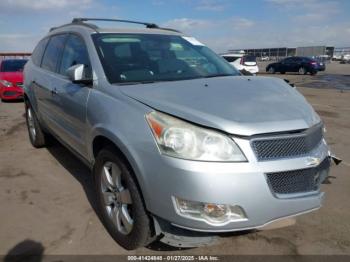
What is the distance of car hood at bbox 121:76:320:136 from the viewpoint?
244 cm

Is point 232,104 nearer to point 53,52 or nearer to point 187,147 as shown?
point 187,147

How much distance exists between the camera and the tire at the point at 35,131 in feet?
19.0

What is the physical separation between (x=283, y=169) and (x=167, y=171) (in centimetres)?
76

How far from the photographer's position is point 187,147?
2.40 metres

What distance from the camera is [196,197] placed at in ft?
7.70

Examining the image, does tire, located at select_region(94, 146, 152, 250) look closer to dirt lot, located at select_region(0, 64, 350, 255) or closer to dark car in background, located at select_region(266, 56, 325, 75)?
dirt lot, located at select_region(0, 64, 350, 255)

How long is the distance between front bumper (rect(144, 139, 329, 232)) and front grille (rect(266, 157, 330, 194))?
38 millimetres

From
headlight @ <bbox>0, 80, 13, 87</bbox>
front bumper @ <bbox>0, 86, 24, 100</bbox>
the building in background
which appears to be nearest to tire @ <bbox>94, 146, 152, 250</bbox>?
front bumper @ <bbox>0, 86, 24, 100</bbox>

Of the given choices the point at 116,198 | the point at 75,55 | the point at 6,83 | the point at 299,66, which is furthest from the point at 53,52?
the point at 299,66

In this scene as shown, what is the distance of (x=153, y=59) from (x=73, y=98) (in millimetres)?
889

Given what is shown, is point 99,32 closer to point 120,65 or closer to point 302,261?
point 120,65

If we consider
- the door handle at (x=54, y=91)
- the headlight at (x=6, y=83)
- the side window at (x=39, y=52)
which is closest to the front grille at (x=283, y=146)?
the door handle at (x=54, y=91)

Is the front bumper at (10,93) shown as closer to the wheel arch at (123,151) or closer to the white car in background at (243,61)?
the wheel arch at (123,151)

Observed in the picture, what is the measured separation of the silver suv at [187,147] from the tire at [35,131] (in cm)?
240
